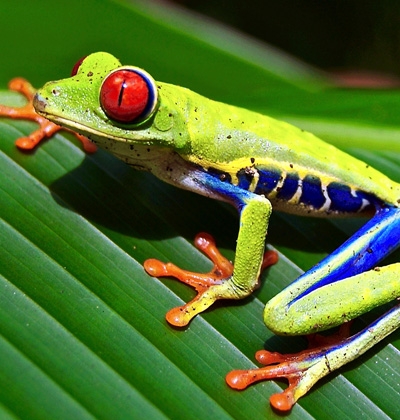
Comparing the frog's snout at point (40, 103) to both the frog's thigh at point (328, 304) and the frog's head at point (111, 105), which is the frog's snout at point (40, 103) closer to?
the frog's head at point (111, 105)

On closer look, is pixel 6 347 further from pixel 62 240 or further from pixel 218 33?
pixel 218 33

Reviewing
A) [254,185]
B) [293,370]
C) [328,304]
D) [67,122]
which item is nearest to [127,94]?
[67,122]

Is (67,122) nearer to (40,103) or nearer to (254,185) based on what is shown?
(40,103)

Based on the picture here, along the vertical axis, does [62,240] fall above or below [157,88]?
below

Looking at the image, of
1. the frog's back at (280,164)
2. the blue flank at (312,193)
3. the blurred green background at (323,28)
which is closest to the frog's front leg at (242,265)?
the frog's back at (280,164)

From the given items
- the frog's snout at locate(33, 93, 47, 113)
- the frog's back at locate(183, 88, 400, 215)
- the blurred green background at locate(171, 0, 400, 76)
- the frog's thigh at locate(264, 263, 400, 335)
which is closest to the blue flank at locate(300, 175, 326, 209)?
the frog's back at locate(183, 88, 400, 215)

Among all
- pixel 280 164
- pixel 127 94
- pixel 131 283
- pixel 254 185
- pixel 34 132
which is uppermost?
pixel 127 94

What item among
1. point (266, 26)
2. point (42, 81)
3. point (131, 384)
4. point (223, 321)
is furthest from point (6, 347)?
point (266, 26)
